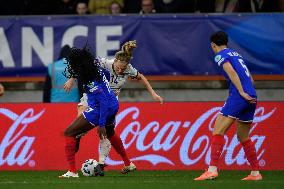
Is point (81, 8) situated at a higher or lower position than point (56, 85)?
higher

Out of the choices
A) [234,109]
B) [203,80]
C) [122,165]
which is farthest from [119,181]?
[203,80]

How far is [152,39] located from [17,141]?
11.1ft

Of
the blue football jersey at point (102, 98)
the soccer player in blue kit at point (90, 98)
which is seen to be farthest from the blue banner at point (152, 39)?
the blue football jersey at point (102, 98)

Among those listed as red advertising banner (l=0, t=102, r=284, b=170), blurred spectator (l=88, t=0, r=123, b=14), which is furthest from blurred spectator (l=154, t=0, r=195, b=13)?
red advertising banner (l=0, t=102, r=284, b=170)

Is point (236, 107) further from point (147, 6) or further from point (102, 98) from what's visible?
point (147, 6)

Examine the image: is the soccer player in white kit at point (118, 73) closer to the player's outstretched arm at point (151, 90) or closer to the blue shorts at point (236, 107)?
the player's outstretched arm at point (151, 90)

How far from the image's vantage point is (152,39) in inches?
702

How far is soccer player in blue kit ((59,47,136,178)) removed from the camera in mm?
13344

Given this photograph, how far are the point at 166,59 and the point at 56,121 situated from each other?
2806 millimetres

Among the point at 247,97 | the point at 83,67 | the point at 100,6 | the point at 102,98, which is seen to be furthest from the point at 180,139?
the point at 100,6

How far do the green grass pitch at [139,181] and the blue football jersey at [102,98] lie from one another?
2.88 feet

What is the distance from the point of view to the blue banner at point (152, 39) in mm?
17656

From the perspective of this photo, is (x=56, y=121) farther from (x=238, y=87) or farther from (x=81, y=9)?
(x=238, y=87)

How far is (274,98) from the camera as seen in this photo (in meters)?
17.6
